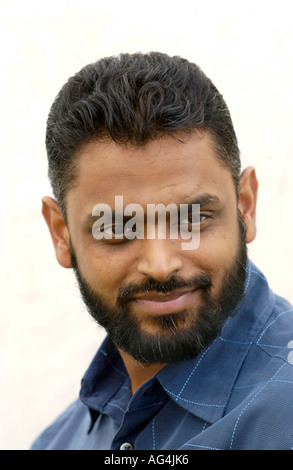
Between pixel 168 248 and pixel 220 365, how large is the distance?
359mm

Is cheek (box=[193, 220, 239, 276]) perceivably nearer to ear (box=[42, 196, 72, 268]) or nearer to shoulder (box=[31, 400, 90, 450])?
ear (box=[42, 196, 72, 268])

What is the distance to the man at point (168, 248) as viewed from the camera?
1.85 metres

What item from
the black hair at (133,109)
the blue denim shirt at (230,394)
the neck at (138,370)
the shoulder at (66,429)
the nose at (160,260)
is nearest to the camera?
the blue denim shirt at (230,394)

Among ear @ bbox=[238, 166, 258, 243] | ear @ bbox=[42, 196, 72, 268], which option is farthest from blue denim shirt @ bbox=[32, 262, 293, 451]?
ear @ bbox=[42, 196, 72, 268]

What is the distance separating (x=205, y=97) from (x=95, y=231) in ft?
1.61

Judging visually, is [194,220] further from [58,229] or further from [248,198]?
[58,229]

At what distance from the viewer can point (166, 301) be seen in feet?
6.11

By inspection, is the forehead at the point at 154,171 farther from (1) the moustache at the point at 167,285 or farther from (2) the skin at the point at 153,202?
(1) the moustache at the point at 167,285

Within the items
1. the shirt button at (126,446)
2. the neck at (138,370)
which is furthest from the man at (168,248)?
the neck at (138,370)

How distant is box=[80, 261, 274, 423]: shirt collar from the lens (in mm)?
Result: 1842

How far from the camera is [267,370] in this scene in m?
1.78

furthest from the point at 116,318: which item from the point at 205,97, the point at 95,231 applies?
the point at 205,97

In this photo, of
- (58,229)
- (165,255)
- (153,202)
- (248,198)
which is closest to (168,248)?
(165,255)
